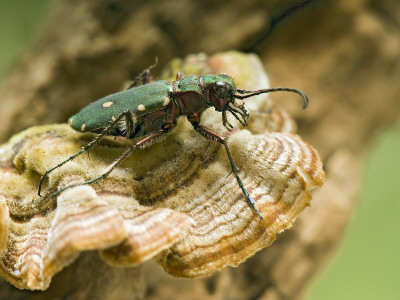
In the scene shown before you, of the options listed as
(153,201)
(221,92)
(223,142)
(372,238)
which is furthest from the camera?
(372,238)

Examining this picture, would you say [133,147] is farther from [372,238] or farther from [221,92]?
[372,238]

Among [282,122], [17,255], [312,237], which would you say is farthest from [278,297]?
[17,255]

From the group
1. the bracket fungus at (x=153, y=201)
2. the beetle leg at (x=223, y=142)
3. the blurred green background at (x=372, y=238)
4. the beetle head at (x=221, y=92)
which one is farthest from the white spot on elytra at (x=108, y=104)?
the blurred green background at (x=372, y=238)

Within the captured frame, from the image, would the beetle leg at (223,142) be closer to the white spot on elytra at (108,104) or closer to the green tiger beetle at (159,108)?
the green tiger beetle at (159,108)

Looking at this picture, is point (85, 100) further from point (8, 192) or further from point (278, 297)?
point (278, 297)

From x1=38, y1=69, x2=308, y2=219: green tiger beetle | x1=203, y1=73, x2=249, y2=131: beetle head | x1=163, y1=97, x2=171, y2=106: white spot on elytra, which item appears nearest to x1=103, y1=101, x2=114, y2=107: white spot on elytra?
x1=38, y1=69, x2=308, y2=219: green tiger beetle

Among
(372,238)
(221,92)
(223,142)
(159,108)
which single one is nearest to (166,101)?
(159,108)
